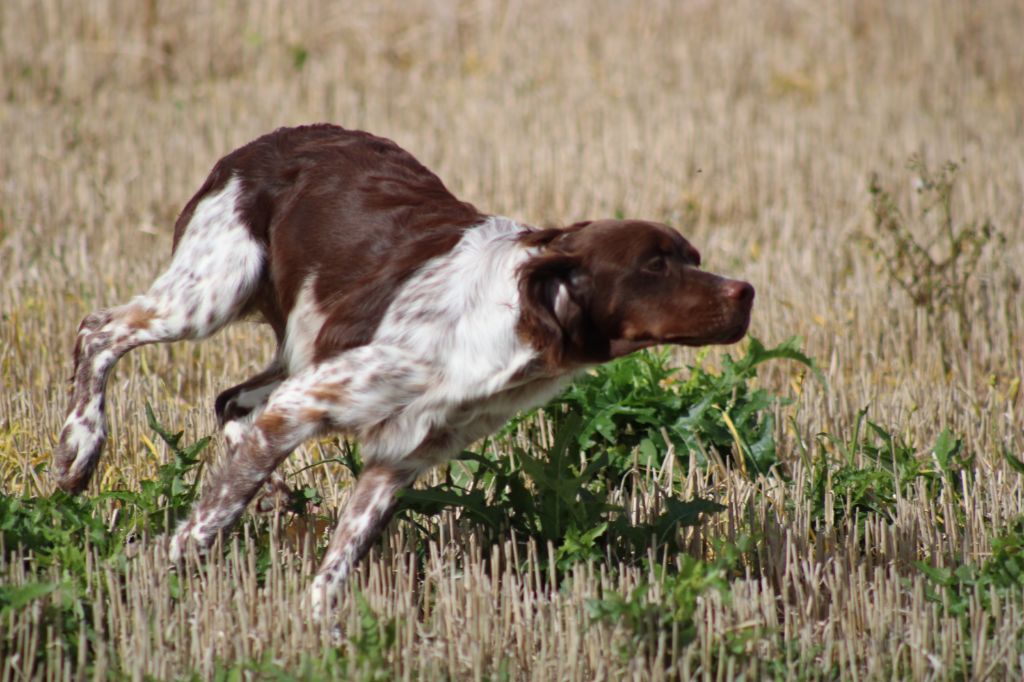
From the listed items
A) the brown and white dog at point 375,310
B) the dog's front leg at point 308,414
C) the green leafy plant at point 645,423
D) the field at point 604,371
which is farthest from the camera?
the green leafy plant at point 645,423

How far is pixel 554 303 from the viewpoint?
3.29 meters

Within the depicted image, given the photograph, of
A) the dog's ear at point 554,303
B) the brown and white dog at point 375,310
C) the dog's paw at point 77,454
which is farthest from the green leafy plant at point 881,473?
the dog's paw at point 77,454

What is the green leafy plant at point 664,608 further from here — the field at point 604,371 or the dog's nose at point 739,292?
the dog's nose at point 739,292

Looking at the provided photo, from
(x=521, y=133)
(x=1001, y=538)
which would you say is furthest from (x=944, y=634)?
(x=521, y=133)

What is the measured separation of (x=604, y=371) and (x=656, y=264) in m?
1.31

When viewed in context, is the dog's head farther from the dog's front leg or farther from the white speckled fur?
the dog's front leg

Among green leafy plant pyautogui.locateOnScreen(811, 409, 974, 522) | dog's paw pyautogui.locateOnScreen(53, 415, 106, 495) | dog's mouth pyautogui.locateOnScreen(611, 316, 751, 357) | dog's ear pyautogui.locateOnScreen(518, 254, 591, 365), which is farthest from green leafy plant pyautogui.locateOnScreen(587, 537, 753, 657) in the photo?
dog's paw pyautogui.locateOnScreen(53, 415, 106, 495)

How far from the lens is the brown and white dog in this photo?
328 cm

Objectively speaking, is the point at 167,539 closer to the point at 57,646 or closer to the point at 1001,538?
the point at 57,646

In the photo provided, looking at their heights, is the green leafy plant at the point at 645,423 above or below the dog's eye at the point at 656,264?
Result: below

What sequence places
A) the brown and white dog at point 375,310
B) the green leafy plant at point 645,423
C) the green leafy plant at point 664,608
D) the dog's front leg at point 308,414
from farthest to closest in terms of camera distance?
the green leafy plant at point 645,423
the dog's front leg at point 308,414
the brown and white dog at point 375,310
the green leafy plant at point 664,608

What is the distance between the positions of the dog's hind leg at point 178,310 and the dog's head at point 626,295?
44.9 inches

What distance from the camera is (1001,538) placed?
11.6 ft

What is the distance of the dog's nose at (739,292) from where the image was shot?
320cm
